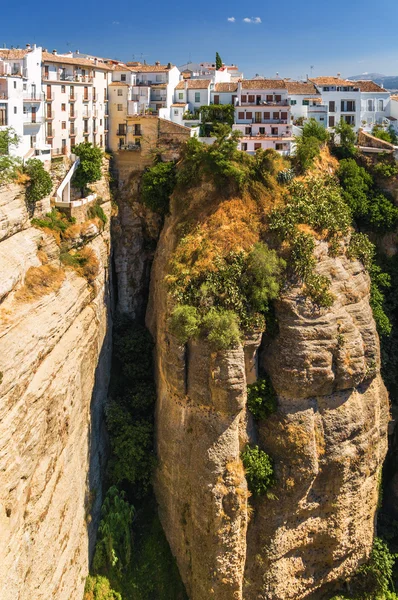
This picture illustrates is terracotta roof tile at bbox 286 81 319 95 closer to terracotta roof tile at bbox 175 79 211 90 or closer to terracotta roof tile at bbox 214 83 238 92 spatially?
terracotta roof tile at bbox 214 83 238 92

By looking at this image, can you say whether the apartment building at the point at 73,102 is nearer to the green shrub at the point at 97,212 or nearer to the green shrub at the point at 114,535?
the green shrub at the point at 97,212

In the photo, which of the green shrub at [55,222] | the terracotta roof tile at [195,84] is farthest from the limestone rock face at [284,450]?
the terracotta roof tile at [195,84]

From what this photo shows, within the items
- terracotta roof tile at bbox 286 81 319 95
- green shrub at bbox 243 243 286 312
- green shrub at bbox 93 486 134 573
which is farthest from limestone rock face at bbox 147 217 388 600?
terracotta roof tile at bbox 286 81 319 95

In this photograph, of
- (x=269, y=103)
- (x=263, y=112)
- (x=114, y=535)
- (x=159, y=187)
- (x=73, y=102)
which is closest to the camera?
(x=114, y=535)

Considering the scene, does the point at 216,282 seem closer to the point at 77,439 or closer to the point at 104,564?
the point at 77,439

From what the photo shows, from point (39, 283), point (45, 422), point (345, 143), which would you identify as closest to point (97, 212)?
point (39, 283)

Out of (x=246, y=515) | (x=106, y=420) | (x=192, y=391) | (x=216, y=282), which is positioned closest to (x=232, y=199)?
(x=216, y=282)

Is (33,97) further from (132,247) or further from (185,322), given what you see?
(185,322)
